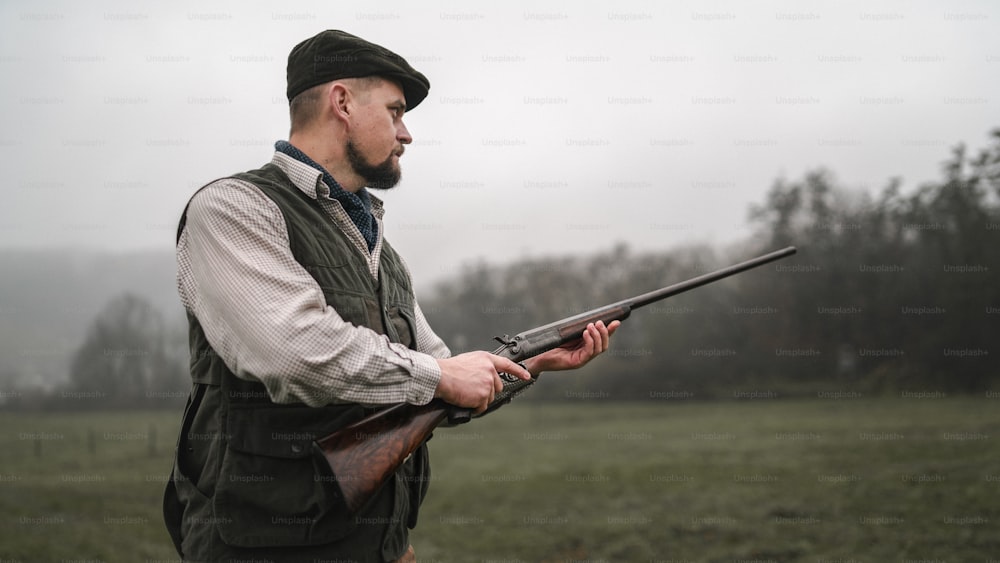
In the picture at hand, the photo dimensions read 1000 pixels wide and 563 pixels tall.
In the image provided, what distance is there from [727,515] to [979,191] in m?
24.5

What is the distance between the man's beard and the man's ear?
4.0 inches

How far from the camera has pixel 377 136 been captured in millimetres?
Answer: 2910

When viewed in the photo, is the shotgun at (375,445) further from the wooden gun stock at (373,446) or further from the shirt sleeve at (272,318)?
the shirt sleeve at (272,318)

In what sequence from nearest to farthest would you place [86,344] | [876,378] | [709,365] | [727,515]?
[727,515]
[86,344]
[876,378]
[709,365]

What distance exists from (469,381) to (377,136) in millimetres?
1088

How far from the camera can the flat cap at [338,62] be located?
2857 mm

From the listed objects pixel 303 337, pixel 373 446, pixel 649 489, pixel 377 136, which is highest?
pixel 377 136

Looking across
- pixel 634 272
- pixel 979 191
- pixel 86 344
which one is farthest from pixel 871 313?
pixel 86 344

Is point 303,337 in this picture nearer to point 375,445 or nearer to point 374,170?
point 375,445

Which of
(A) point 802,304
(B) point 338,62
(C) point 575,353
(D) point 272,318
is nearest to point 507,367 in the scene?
(C) point 575,353

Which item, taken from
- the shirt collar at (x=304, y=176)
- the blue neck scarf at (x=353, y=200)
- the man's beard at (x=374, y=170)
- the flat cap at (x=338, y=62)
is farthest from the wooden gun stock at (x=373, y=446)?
the flat cap at (x=338, y=62)

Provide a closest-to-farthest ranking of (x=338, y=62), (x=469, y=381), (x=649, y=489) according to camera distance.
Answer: (x=469, y=381) → (x=338, y=62) → (x=649, y=489)

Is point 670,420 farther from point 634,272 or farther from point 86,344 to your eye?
point 86,344

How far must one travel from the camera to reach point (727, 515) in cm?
1175
